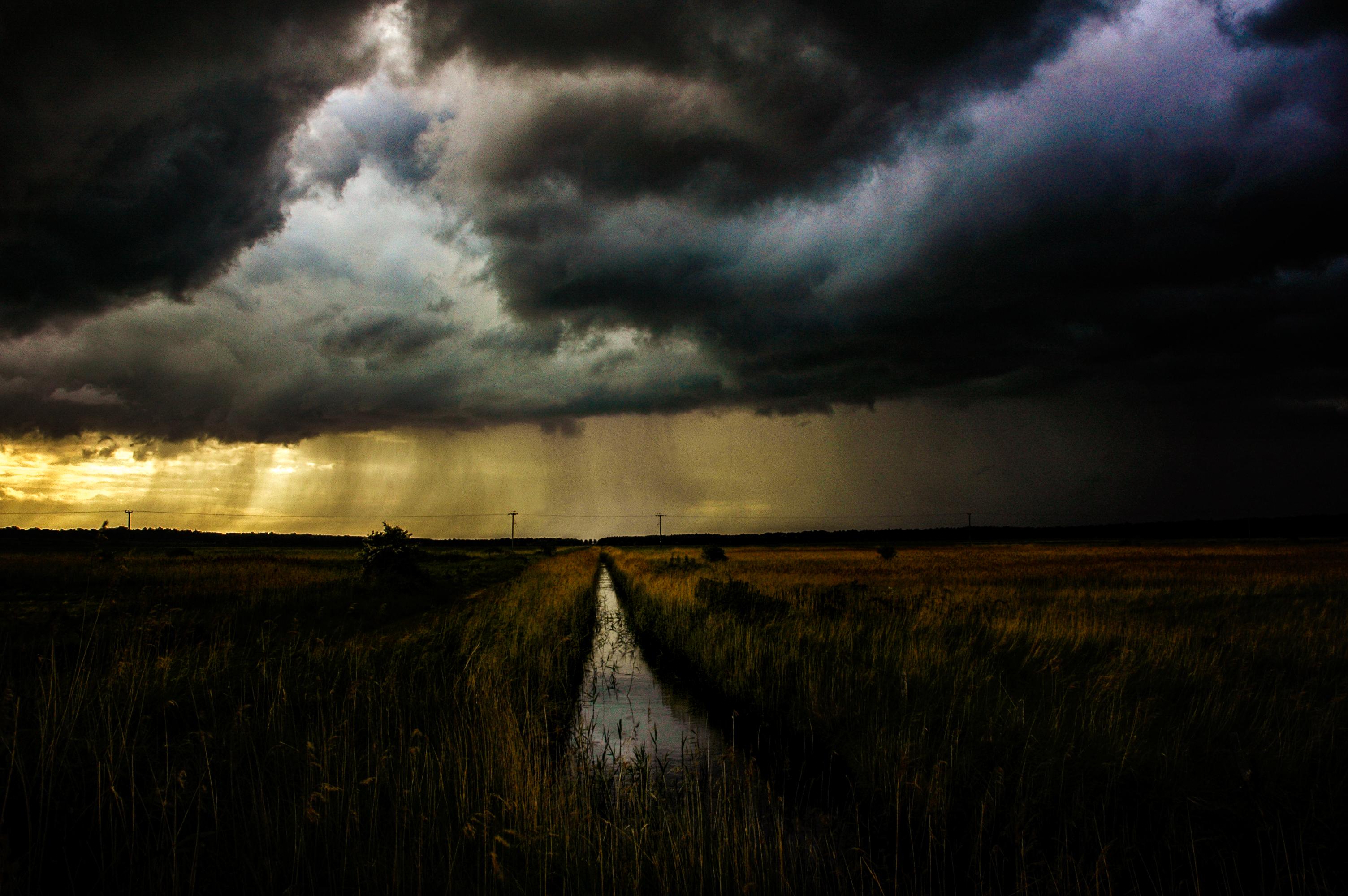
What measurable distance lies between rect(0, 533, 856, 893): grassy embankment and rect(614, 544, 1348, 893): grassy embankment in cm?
123

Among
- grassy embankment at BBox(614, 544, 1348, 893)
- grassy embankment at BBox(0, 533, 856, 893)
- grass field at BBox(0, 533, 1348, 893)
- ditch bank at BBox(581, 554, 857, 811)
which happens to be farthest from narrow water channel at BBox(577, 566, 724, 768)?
grassy embankment at BBox(614, 544, 1348, 893)

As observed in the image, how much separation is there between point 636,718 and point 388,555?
23696mm

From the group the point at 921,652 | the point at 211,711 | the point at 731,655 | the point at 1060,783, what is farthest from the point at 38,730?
the point at 921,652

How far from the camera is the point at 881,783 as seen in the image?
6.60 metres

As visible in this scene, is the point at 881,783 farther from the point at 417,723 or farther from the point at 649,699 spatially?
the point at 649,699

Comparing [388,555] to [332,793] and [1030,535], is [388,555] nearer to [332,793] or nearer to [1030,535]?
[332,793]

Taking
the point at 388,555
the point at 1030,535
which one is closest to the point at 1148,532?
the point at 1030,535

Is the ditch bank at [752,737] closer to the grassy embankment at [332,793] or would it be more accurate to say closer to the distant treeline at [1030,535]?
the grassy embankment at [332,793]

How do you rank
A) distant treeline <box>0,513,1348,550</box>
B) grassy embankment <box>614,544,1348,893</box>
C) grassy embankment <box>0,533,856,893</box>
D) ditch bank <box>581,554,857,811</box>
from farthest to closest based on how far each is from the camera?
1. distant treeline <box>0,513,1348,550</box>
2. ditch bank <box>581,554,857,811</box>
3. grassy embankment <box>614,544,1348,893</box>
4. grassy embankment <box>0,533,856,893</box>

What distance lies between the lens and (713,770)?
7727 mm

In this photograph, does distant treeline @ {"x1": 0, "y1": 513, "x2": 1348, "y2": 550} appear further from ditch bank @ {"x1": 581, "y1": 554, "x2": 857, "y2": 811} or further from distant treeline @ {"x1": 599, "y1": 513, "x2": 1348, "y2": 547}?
ditch bank @ {"x1": 581, "y1": 554, "x2": 857, "y2": 811}

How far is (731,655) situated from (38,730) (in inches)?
369

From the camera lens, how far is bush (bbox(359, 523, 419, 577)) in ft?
96.9

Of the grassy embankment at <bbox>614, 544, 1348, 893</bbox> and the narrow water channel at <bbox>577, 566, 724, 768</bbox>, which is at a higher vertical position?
the grassy embankment at <bbox>614, 544, 1348, 893</bbox>
